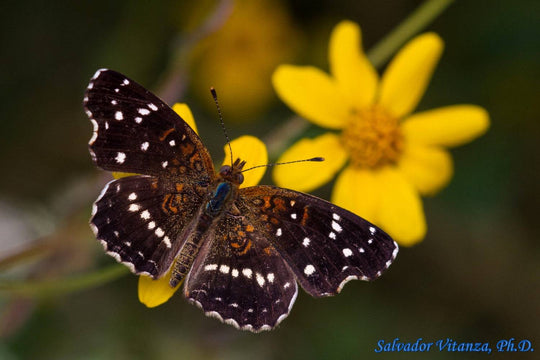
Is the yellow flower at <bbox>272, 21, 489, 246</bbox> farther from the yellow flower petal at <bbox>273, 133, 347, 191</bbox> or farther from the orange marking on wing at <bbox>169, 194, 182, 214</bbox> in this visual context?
the orange marking on wing at <bbox>169, 194, 182, 214</bbox>

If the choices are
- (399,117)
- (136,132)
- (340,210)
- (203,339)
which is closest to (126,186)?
(136,132)

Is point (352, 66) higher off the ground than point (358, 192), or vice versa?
point (352, 66)

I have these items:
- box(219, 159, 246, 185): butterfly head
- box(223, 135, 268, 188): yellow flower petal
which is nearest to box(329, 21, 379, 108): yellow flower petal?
box(223, 135, 268, 188): yellow flower petal

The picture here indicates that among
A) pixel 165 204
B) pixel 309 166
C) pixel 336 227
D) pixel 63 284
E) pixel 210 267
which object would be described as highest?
pixel 309 166

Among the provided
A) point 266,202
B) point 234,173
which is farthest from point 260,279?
point 234,173

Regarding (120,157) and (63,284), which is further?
(63,284)

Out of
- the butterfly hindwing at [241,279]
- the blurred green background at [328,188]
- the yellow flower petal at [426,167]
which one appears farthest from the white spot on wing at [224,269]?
the blurred green background at [328,188]

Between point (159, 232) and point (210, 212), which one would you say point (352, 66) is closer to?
point (210, 212)
